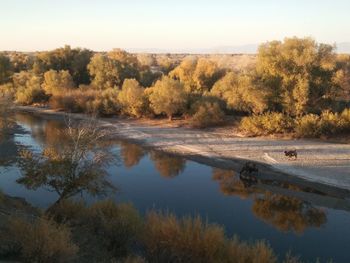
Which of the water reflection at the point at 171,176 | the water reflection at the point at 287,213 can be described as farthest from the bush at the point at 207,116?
the water reflection at the point at 287,213

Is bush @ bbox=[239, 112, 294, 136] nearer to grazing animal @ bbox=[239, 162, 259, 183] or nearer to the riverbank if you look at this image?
the riverbank

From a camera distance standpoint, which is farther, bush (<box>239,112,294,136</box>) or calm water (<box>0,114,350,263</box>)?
bush (<box>239,112,294,136</box>)

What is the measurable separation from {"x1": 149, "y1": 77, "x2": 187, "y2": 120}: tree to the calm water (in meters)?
15.5

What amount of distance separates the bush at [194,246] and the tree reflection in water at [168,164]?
42.9 ft

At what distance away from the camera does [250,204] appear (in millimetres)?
20141

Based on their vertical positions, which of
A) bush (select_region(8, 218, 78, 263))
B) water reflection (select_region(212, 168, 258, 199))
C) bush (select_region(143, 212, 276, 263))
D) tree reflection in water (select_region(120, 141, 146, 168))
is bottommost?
tree reflection in water (select_region(120, 141, 146, 168))

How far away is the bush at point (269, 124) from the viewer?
35656mm

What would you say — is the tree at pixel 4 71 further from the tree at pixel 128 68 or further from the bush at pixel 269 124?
the bush at pixel 269 124

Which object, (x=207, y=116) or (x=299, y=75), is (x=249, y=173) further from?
(x=207, y=116)

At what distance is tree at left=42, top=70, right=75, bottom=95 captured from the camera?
6197 centimetres

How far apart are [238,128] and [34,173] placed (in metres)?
25.3

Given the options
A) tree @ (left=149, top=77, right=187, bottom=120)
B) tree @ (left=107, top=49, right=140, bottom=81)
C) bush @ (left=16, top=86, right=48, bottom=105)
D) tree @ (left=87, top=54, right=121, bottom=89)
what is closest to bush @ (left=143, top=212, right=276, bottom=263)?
tree @ (left=149, top=77, right=187, bottom=120)

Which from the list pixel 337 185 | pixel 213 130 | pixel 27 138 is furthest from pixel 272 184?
pixel 27 138

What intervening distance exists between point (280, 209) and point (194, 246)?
864cm
